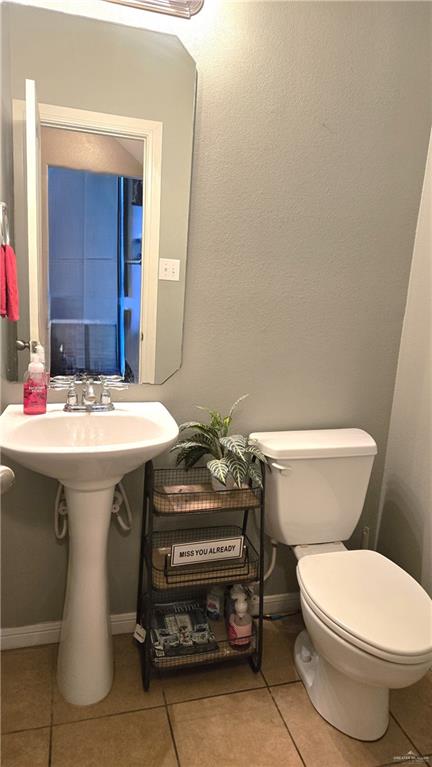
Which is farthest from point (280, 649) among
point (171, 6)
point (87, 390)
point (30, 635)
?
point (171, 6)

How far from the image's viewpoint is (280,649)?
1811 mm

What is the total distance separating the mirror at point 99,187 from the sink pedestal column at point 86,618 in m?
0.51

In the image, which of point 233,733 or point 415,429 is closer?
point 233,733

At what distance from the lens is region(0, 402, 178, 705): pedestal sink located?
1.41 metres

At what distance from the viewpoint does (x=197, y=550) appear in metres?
1.57

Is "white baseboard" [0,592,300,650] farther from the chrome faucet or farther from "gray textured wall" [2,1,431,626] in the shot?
the chrome faucet

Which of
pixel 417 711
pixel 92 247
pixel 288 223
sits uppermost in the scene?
pixel 288 223

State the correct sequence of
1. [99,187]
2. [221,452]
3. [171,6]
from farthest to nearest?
[221,452] → [99,187] → [171,6]

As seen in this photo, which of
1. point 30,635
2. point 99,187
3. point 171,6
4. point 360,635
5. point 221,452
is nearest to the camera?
point 360,635

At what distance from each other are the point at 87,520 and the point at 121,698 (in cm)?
59

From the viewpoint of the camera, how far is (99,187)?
1500mm

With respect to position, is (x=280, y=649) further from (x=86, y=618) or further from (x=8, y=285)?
(x=8, y=285)

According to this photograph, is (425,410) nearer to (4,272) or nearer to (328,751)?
(328,751)

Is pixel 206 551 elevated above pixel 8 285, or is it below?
below
